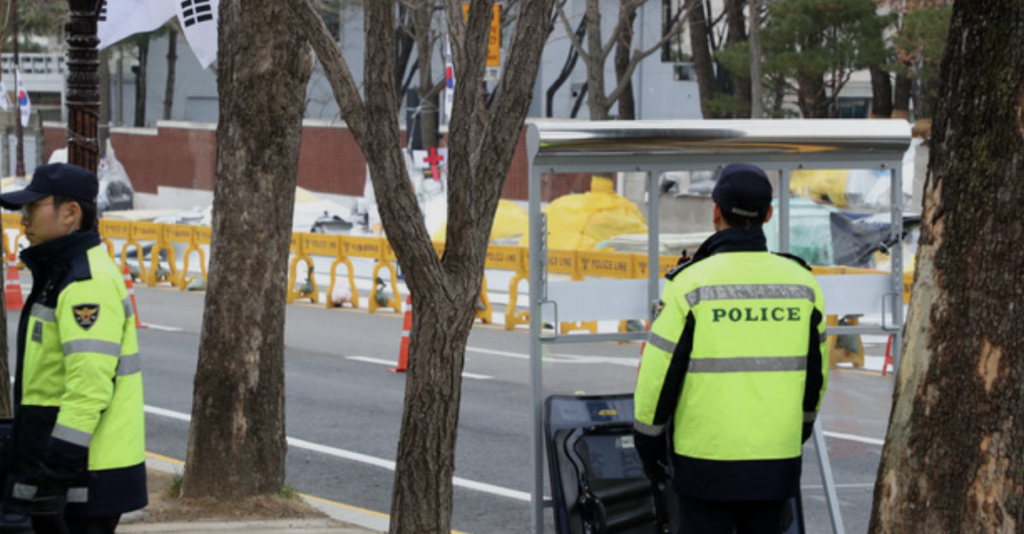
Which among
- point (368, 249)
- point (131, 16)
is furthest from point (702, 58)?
point (131, 16)

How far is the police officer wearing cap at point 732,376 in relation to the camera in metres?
4.39

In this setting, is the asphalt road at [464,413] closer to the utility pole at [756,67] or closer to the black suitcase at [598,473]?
the black suitcase at [598,473]

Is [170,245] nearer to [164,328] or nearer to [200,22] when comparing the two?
[164,328]

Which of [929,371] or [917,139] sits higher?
[917,139]

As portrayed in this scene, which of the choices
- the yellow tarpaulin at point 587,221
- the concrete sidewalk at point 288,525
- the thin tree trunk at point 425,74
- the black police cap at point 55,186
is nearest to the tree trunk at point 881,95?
the thin tree trunk at point 425,74

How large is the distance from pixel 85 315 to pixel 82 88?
16.7 ft

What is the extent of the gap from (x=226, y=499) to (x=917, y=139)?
21.4m

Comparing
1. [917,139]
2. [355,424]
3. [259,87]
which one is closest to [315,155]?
[917,139]

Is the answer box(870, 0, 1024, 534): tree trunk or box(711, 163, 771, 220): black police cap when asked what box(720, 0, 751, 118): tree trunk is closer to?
box(711, 163, 771, 220): black police cap

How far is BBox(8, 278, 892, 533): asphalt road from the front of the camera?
891 cm

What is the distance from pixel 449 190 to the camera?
→ 5.27 m

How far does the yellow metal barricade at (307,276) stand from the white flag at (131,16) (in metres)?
12.2

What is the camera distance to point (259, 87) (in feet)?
24.2

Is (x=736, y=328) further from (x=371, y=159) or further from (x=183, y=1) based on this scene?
(x=183, y=1)
